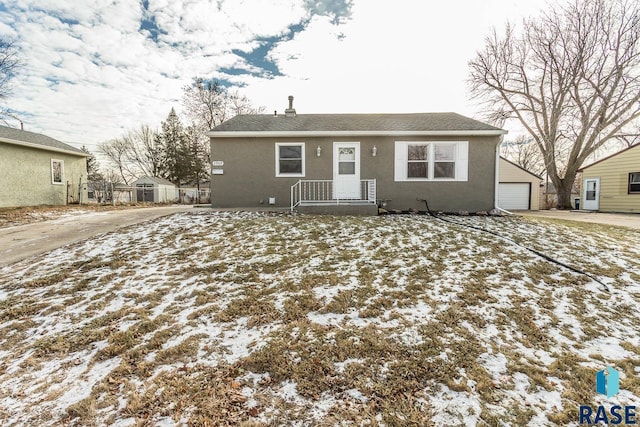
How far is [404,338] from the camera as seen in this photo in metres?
2.96

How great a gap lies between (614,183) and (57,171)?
3020 centimetres

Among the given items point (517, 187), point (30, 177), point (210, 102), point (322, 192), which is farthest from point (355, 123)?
point (210, 102)

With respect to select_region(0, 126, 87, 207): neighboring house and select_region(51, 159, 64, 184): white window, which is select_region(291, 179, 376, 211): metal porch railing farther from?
select_region(51, 159, 64, 184): white window

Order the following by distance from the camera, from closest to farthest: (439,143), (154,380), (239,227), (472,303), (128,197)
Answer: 1. (154,380)
2. (472,303)
3. (239,227)
4. (439,143)
5. (128,197)

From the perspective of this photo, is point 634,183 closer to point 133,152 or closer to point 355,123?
point 355,123

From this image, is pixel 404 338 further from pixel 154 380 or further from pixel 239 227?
pixel 239 227

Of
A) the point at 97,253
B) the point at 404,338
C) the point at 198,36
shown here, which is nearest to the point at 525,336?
the point at 404,338

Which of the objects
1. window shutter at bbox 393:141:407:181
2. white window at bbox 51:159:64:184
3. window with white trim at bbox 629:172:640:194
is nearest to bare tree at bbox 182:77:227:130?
white window at bbox 51:159:64:184

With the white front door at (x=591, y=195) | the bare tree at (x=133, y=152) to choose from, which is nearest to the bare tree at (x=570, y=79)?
the white front door at (x=591, y=195)

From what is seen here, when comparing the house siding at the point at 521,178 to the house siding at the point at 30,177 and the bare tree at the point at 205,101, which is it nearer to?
the bare tree at the point at 205,101

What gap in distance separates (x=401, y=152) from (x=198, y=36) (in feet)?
27.5

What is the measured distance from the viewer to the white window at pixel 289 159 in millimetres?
9891

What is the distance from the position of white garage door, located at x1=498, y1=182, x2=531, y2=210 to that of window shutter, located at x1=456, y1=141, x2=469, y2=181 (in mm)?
9628

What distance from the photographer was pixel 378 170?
9.84m
